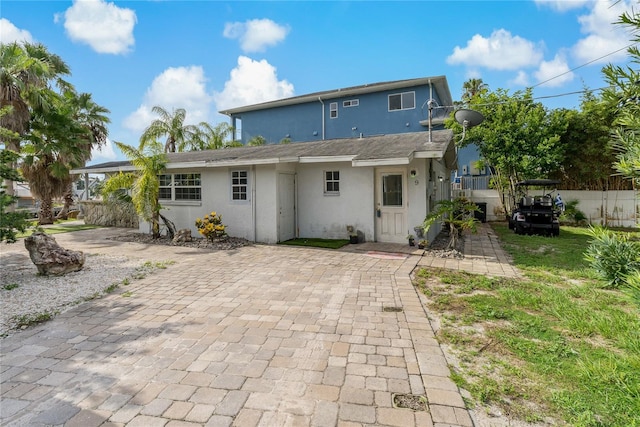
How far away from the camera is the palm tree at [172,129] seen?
2318 centimetres

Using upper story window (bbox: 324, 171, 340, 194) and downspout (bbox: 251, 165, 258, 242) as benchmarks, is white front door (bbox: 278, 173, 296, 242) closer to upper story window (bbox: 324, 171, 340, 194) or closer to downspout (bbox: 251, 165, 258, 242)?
downspout (bbox: 251, 165, 258, 242)

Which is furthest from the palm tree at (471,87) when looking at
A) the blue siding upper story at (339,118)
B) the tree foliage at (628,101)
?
the tree foliage at (628,101)

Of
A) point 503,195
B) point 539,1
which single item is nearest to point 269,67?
point 539,1

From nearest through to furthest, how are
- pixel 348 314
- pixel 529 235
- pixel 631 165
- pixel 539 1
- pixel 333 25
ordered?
pixel 631 165, pixel 348 314, pixel 539 1, pixel 333 25, pixel 529 235

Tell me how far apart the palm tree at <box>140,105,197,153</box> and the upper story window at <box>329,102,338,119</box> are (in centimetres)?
1016

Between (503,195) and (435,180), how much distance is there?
8.09 m

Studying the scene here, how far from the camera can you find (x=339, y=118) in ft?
76.4

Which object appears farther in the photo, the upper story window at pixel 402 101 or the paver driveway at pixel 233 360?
the upper story window at pixel 402 101

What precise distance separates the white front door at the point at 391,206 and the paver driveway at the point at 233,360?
446 centimetres

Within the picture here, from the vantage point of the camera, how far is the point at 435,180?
1174 centimetres

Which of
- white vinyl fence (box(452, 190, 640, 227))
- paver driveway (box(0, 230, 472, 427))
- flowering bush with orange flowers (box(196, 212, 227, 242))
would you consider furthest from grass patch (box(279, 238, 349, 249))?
white vinyl fence (box(452, 190, 640, 227))

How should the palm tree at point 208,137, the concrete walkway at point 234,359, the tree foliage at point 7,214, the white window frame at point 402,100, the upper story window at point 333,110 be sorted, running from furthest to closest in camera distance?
the palm tree at point 208,137, the upper story window at point 333,110, the white window frame at point 402,100, the tree foliage at point 7,214, the concrete walkway at point 234,359

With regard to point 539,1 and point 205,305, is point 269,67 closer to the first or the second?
point 539,1

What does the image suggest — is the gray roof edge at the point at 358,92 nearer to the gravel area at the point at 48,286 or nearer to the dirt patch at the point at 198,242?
the dirt patch at the point at 198,242
